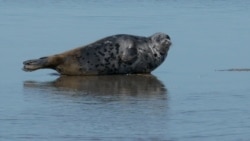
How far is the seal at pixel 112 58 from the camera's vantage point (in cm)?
954

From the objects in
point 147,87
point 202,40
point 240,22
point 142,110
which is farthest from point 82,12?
point 142,110

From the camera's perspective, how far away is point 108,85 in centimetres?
866

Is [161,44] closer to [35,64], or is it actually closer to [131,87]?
[35,64]

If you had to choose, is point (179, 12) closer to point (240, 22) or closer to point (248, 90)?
point (240, 22)

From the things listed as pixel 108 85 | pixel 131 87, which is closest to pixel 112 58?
pixel 108 85

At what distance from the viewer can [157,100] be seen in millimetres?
7641

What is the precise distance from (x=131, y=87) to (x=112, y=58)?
4.22 feet

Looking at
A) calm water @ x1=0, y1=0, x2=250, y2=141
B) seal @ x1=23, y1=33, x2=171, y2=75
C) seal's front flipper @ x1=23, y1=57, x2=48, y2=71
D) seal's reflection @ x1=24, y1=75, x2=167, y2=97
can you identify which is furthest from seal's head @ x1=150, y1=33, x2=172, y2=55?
seal's front flipper @ x1=23, y1=57, x2=48, y2=71

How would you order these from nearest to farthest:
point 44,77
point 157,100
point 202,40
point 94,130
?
point 94,130
point 157,100
point 44,77
point 202,40

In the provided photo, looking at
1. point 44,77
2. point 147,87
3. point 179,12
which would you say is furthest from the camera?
point 179,12

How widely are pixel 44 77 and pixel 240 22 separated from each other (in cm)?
519

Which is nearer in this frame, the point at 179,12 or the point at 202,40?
the point at 202,40

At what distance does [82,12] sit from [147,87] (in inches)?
292

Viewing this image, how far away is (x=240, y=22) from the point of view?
1371 cm
